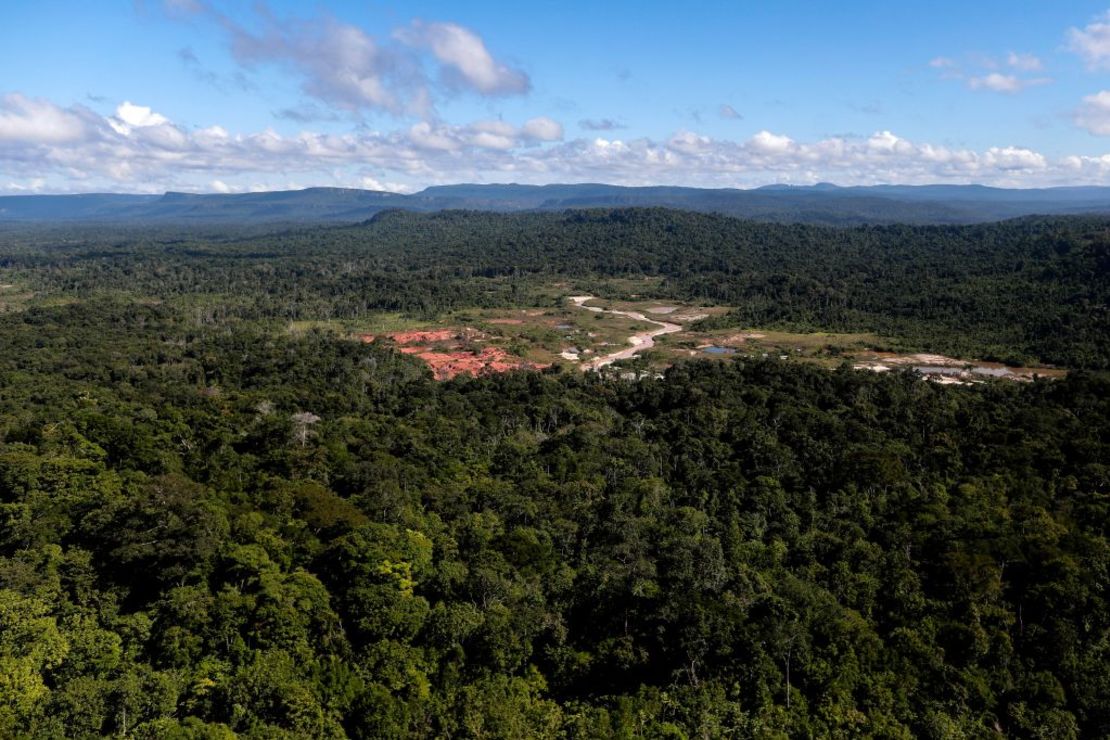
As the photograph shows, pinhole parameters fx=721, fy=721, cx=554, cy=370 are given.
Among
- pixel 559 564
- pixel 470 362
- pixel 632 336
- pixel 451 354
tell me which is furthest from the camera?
pixel 632 336

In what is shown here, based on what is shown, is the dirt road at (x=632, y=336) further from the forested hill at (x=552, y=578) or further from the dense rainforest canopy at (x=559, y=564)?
the forested hill at (x=552, y=578)

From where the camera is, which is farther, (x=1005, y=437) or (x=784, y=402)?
(x=784, y=402)

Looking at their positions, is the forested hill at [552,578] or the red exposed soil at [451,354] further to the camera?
the red exposed soil at [451,354]

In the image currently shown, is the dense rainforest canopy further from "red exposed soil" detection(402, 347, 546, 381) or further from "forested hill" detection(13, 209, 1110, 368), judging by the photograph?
"forested hill" detection(13, 209, 1110, 368)

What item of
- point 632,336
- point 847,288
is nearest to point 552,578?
point 632,336

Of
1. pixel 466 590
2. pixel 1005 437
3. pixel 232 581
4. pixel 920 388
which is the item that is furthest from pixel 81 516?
pixel 920 388

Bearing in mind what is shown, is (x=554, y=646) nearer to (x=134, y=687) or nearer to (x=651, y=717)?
(x=651, y=717)

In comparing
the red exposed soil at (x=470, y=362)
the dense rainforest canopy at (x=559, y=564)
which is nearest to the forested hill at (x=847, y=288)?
the red exposed soil at (x=470, y=362)

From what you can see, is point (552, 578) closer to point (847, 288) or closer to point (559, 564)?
point (559, 564)
